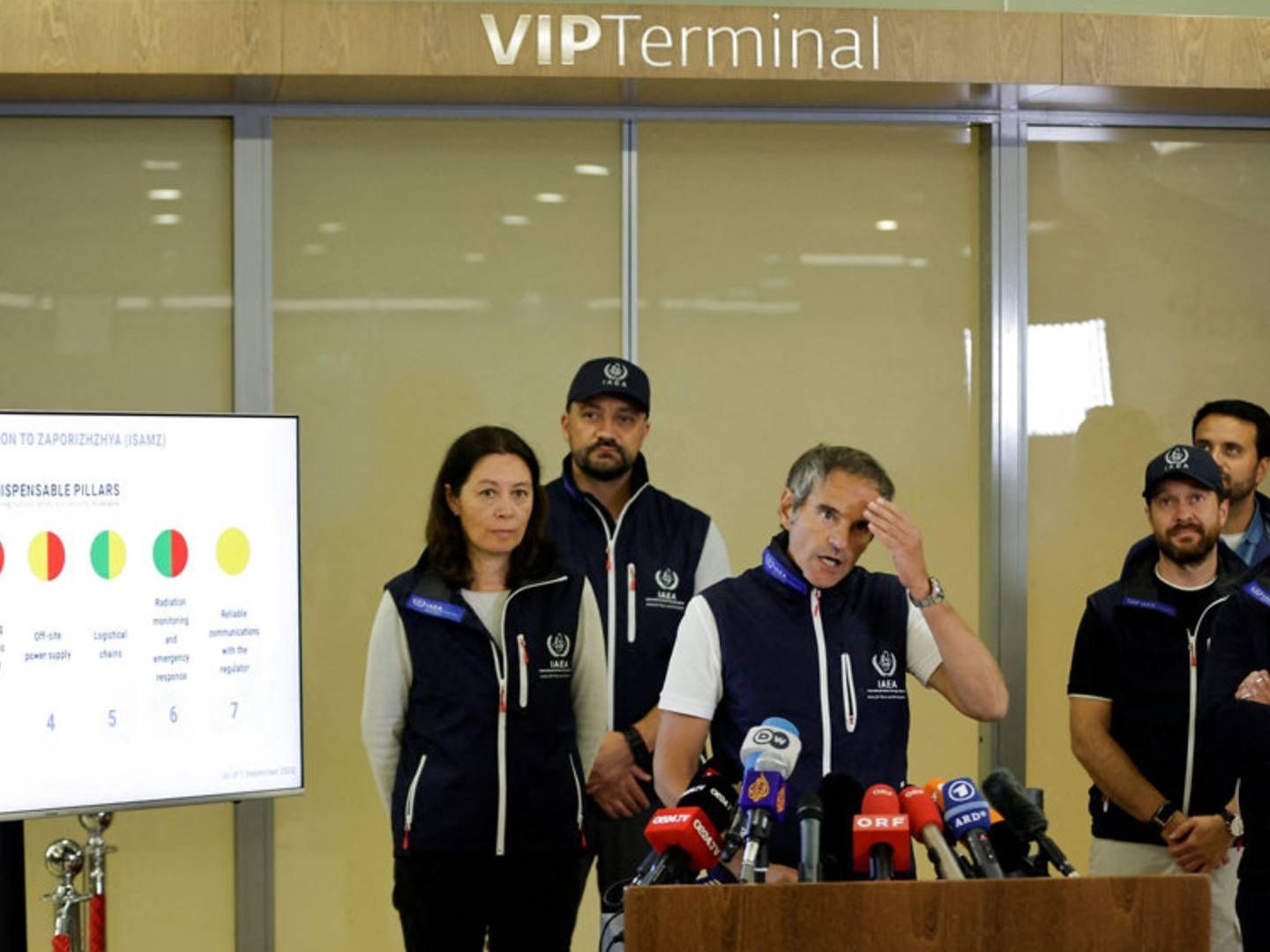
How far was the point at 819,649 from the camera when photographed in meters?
3.53

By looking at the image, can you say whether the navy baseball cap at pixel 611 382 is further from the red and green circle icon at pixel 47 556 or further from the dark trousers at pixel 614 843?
the red and green circle icon at pixel 47 556

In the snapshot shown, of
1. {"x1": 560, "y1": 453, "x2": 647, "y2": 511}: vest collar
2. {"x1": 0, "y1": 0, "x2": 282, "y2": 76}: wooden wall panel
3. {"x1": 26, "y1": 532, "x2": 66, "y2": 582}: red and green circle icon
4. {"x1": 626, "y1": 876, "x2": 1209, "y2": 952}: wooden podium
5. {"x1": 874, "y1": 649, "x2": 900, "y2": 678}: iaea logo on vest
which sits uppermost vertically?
{"x1": 0, "y1": 0, "x2": 282, "y2": 76}: wooden wall panel

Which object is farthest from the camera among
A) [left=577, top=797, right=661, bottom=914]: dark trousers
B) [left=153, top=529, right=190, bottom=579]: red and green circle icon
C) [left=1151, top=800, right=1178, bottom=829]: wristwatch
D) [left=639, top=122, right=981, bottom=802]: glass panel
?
[left=639, top=122, right=981, bottom=802]: glass panel

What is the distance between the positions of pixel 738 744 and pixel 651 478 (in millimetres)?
1998

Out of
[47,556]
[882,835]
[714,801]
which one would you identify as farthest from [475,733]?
[882,835]

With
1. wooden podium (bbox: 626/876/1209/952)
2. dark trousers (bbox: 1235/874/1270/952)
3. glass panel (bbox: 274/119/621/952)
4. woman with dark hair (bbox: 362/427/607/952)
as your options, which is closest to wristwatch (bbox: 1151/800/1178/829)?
dark trousers (bbox: 1235/874/1270/952)

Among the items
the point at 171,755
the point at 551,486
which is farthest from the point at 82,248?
the point at 171,755

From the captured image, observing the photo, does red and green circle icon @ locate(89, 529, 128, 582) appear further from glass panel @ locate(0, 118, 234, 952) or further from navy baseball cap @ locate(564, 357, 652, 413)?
glass panel @ locate(0, 118, 234, 952)

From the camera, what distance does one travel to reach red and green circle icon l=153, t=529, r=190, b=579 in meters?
3.75

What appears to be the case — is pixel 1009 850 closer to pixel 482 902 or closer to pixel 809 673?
pixel 809 673

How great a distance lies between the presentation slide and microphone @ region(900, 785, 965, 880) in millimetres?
1631

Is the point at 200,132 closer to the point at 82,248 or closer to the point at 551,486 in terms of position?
the point at 82,248

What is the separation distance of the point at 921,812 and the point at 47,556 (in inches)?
74.7

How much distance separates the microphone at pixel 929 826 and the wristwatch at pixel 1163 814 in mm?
1981
